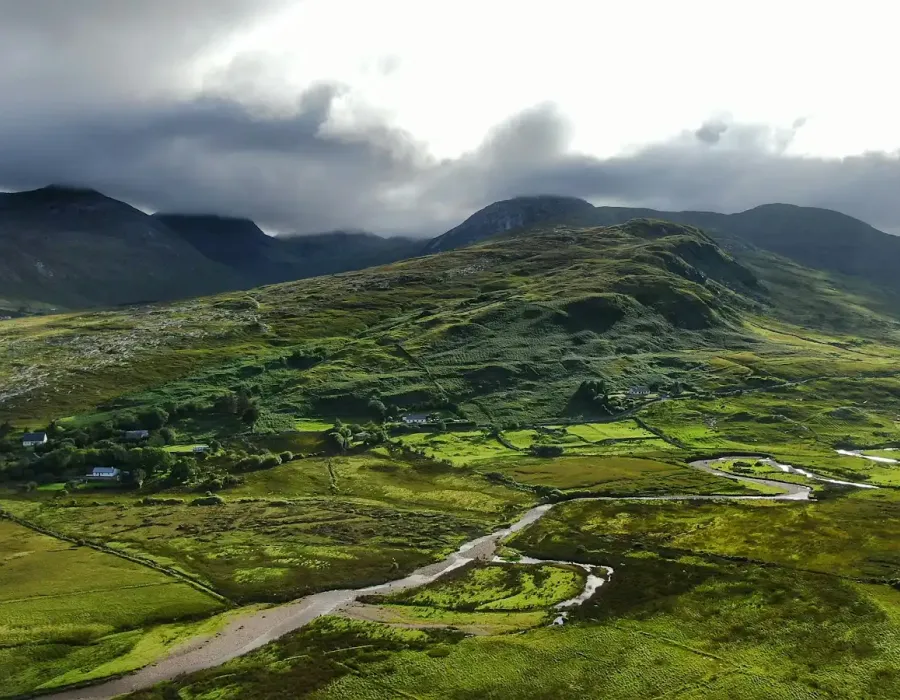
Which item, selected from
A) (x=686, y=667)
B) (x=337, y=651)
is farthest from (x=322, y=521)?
(x=686, y=667)

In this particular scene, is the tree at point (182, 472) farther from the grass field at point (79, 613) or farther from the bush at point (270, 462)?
the grass field at point (79, 613)

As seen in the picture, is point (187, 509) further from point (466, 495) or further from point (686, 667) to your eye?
point (686, 667)

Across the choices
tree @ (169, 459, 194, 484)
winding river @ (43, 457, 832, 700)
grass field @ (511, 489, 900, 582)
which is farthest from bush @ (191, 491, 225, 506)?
grass field @ (511, 489, 900, 582)

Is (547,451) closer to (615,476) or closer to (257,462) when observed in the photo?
(615,476)

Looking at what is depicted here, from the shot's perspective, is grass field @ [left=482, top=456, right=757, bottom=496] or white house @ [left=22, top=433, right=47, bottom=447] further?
white house @ [left=22, top=433, right=47, bottom=447]

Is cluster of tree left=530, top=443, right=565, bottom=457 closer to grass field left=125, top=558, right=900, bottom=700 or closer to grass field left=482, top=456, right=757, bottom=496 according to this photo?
grass field left=482, top=456, right=757, bottom=496

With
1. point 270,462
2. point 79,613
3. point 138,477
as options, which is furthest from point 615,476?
point 138,477
